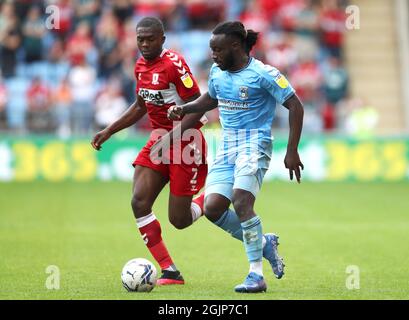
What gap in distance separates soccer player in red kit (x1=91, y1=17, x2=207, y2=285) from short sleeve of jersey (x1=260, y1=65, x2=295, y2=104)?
0.89 metres

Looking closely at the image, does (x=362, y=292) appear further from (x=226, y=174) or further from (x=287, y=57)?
(x=287, y=57)

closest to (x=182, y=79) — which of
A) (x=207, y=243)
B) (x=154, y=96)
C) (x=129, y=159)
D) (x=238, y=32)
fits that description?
(x=154, y=96)

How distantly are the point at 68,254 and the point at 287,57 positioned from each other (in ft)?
46.5

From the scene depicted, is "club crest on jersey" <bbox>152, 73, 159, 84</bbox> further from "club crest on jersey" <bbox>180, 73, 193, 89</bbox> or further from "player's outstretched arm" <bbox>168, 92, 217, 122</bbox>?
"player's outstretched arm" <bbox>168, 92, 217, 122</bbox>

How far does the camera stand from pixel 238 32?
28.5ft

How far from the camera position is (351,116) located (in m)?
23.8

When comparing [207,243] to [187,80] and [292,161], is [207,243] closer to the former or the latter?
[187,80]

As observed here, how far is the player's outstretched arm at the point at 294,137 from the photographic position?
8375mm

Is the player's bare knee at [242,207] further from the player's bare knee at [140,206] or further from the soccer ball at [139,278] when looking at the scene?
the player's bare knee at [140,206]

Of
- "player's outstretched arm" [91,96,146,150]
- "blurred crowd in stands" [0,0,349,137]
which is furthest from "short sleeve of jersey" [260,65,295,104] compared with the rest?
"blurred crowd in stands" [0,0,349,137]

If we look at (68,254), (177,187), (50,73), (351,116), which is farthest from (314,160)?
(177,187)

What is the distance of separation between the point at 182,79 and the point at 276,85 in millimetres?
1145

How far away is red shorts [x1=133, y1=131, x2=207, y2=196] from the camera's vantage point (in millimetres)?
9461

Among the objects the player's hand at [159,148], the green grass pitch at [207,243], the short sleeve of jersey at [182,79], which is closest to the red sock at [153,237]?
the green grass pitch at [207,243]
